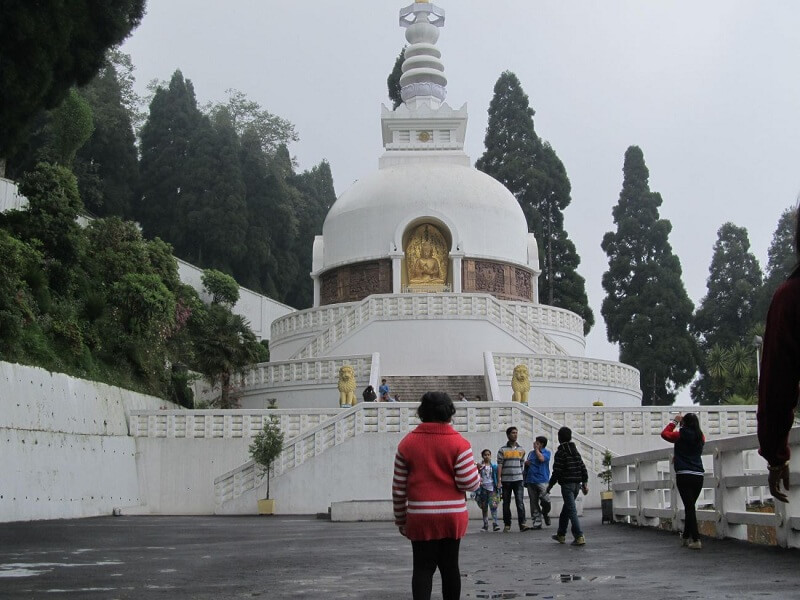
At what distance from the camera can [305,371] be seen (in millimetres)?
28250

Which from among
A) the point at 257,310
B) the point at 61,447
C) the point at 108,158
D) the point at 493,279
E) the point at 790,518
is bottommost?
the point at 790,518

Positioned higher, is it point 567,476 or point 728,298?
point 728,298

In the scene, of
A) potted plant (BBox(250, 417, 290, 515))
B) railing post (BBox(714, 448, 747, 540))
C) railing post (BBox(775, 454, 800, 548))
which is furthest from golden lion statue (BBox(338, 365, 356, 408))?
railing post (BBox(775, 454, 800, 548))

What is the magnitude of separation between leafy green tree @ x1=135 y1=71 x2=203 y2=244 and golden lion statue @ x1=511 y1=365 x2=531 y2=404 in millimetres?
32078

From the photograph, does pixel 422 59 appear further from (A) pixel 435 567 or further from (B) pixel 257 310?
(A) pixel 435 567

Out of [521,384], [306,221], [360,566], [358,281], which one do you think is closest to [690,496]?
[360,566]

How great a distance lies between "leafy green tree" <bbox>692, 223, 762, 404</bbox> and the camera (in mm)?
50312

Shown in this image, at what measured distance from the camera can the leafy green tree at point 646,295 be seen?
47.2 metres

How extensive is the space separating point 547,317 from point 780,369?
101 feet

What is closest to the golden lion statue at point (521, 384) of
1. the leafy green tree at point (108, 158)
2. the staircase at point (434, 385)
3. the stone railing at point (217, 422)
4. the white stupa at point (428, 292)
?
the white stupa at point (428, 292)

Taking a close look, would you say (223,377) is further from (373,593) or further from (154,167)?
(154,167)

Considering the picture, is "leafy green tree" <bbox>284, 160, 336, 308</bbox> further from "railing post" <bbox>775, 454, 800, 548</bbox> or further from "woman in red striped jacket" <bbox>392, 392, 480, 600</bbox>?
"woman in red striped jacket" <bbox>392, 392, 480, 600</bbox>

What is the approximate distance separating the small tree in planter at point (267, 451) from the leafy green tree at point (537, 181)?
103 ft

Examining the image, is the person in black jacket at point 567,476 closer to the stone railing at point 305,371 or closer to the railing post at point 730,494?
the railing post at point 730,494
